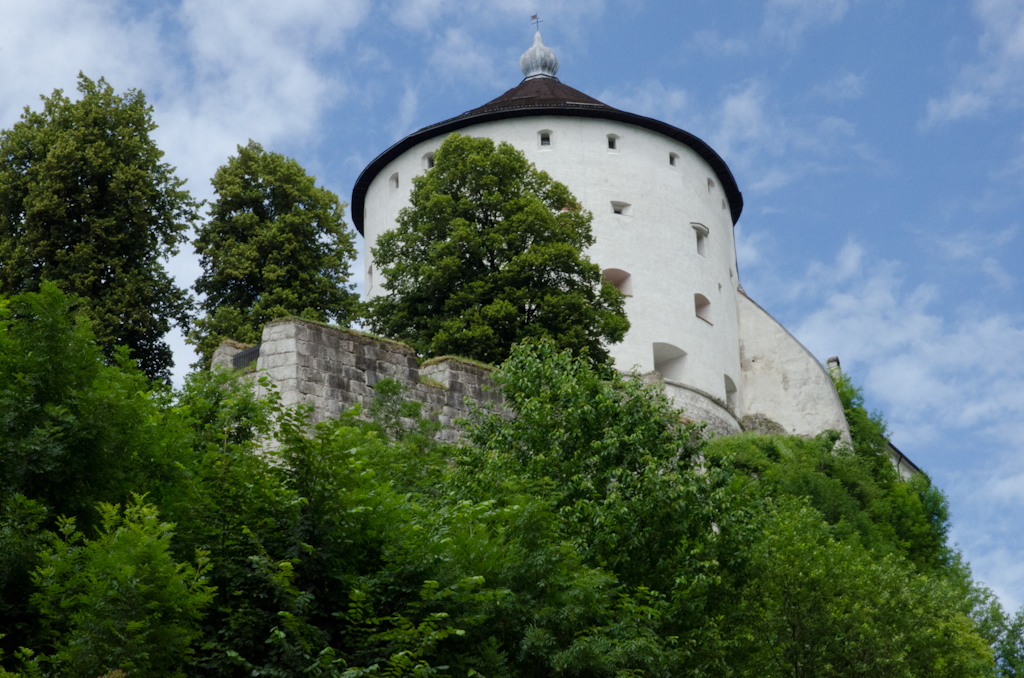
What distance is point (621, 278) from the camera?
37094 mm

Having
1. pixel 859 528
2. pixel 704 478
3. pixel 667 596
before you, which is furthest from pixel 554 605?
pixel 859 528

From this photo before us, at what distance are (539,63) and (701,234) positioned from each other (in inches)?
391

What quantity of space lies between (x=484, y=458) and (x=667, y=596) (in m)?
3.21

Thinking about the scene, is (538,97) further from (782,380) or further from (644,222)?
(782,380)

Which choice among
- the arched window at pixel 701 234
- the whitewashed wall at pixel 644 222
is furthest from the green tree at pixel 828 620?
the arched window at pixel 701 234

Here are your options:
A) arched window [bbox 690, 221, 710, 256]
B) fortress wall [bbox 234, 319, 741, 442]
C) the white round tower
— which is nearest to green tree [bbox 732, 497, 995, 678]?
fortress wall [bbox 234, 319, 741, 442]

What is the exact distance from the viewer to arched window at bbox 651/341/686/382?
3694cm

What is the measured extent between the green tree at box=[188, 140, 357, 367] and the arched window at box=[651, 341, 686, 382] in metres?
9.67

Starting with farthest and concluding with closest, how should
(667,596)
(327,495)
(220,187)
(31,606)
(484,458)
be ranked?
(220,187) < (484,458) < (667,596) < (327,495) < (31,606)

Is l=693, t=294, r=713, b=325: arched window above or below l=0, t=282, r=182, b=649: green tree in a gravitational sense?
above

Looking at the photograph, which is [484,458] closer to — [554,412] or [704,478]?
[554,412]

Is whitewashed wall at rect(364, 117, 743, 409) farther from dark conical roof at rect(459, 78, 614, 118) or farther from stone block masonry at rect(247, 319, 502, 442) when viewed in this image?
stone block masonry at rect(247, 319, 502, 442)

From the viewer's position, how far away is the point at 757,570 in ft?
49.2

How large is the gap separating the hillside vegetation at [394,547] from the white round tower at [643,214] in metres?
18.1
